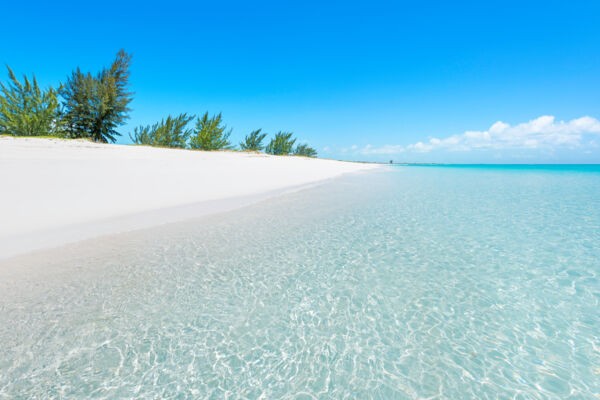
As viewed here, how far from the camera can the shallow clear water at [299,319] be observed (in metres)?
2.36

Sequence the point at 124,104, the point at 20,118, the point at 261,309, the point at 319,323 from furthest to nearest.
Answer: the point at 124,104, the point at 20,118, the point at 261,309, the point at 319,323

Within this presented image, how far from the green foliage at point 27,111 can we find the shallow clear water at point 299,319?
24.2m

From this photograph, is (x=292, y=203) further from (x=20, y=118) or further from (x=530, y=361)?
(x=20, y=118)

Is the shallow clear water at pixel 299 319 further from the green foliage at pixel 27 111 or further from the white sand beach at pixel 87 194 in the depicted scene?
the green foliage at pixel 27 111

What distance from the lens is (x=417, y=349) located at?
110 inches

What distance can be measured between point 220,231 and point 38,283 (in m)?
3.43

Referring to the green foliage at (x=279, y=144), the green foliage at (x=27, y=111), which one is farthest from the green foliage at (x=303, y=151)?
the green foliage at (x=27, y=111)

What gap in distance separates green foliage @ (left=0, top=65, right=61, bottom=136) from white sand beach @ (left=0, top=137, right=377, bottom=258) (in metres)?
9.87

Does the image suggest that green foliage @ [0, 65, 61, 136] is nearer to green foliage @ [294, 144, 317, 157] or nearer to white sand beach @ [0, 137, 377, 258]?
white sand beach @ [0, 137, 377, 258]

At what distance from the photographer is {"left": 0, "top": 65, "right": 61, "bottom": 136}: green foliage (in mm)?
19359

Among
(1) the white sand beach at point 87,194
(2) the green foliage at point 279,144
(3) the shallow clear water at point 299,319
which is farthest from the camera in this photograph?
(2) the green foliage at point 279,144

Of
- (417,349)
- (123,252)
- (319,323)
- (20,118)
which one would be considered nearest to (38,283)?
(123,252)

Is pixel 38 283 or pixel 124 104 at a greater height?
pixel 124 104

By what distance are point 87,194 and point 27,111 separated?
21.8 m
